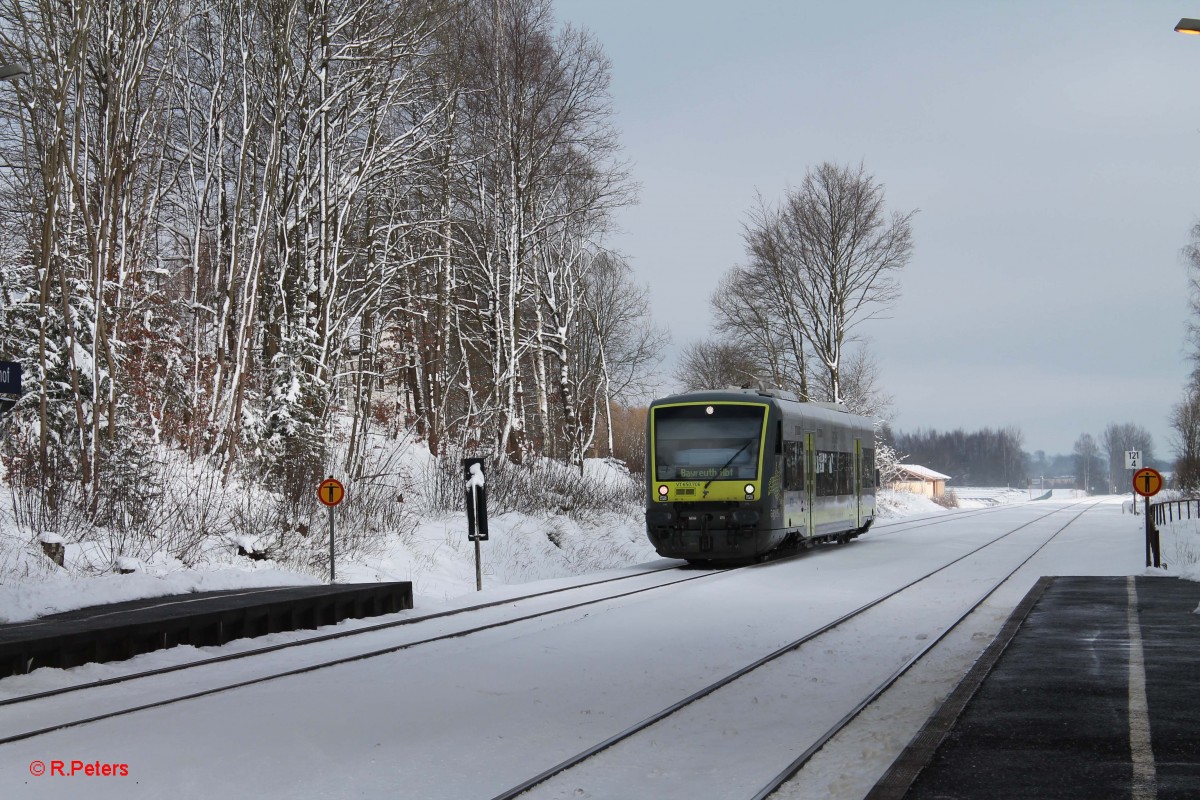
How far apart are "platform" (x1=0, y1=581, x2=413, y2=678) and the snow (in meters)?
0.22

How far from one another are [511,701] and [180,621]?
4232 mm

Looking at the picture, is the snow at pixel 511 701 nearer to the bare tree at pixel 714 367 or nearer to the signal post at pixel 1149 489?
the signal post at pixel 1149 489

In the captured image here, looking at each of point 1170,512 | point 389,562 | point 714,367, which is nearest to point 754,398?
point 389,562

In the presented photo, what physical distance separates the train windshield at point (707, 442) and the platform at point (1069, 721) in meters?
8.54

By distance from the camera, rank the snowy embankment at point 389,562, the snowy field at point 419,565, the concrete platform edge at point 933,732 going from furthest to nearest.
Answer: the snowy embankment at point 389,562, the snowy field at point 419,565, the concrete platform edge at point 933,732

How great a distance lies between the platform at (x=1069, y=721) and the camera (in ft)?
21.0

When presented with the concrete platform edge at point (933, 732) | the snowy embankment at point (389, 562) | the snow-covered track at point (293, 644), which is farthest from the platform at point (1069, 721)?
the snowy embankment at point (389, 562)

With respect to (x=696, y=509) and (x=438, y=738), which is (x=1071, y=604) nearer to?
(x=696, y=509)

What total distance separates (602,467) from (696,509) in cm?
1954

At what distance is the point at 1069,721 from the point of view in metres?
8.12

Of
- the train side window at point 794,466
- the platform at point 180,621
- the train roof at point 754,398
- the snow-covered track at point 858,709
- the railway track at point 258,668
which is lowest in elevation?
the snow-covered track at point 858,709

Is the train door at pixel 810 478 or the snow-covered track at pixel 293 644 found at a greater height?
the train door at pixel 810 478

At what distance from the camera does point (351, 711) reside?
862 cm

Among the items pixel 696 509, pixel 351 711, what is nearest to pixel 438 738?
pixel 351 711
